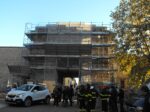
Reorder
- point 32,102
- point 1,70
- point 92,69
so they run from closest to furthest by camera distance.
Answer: point 32,102 < point 92,69 < point 1,70

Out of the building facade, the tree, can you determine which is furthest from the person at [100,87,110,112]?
the building facade

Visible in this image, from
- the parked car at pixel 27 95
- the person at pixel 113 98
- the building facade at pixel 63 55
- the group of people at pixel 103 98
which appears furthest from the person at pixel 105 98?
the building facade at pixel 63 55

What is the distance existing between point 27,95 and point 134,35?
1175cm

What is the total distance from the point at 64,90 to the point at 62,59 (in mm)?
40981

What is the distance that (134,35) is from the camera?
32.3m

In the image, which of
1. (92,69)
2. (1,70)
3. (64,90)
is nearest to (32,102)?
(64,90)

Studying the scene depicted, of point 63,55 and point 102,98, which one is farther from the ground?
point 63,55

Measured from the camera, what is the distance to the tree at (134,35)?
104ft

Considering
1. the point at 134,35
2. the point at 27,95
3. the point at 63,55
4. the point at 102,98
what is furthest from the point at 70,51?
the point at 102,98

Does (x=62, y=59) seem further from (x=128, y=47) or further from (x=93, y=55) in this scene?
(x=128, y=47)

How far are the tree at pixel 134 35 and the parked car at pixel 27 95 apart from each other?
8.59 m

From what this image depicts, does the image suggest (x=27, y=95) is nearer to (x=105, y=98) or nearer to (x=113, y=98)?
(x=105, y=98)

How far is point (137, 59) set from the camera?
106ft

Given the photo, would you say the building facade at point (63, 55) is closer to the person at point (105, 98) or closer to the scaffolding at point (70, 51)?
the scaffolding at point (70, 51)
